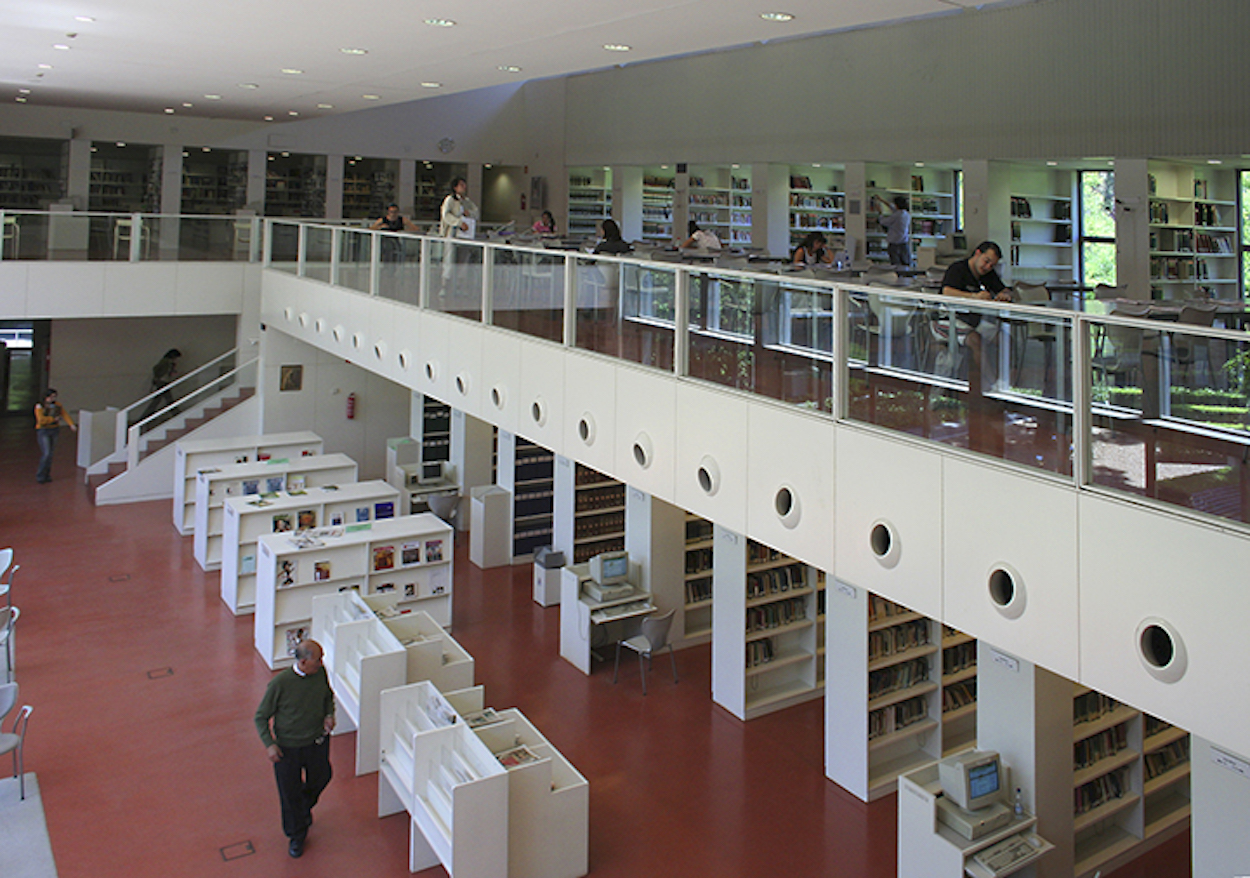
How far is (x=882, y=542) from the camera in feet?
16.3

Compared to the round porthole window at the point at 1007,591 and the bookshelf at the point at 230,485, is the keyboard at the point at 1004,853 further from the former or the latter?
the bookshelf at the point at 230,485

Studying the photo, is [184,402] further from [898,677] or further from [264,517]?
[898,677]

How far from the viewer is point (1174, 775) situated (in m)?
7.09

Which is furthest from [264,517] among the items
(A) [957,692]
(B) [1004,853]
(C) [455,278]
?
(B) [1004,853]

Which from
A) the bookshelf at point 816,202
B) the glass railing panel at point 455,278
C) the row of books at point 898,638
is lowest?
the row of books at point 898,638

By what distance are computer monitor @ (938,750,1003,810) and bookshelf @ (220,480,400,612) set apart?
689 centimetres

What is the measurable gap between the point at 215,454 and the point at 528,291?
22.6 ft

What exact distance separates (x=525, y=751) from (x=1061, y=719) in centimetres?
342

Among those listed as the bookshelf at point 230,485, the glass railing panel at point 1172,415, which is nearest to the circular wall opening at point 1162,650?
the glass railing panel at point 1172,415

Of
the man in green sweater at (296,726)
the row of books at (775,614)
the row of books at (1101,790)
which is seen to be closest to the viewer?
the man in green sweater at (296,726)

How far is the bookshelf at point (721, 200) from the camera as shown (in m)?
16.2

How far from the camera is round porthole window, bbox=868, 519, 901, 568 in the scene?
15.9 ft

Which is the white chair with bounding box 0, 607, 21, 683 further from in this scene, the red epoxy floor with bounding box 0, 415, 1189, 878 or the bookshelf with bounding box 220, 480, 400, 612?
the bookshelf with bounding box 220, 480, 400, 612

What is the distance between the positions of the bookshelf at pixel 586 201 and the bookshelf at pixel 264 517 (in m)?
10.1
